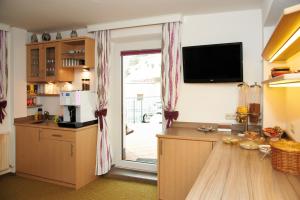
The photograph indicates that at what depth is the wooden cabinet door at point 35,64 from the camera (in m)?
3.79

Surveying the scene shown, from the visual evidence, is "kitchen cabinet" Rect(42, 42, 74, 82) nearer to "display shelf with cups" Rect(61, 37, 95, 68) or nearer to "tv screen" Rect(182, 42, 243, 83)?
"display shelf with cups" Rect(61, 37, 95, 68)

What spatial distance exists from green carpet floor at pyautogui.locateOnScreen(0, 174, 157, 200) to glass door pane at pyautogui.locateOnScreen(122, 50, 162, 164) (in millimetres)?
577

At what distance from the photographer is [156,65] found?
364 cm

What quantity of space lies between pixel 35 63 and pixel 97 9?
1820 mm

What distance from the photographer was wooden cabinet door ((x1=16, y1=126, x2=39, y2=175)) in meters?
3.47

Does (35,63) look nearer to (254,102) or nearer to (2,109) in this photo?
(2,109)

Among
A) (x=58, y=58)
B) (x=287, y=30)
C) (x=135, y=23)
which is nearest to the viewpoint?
(x=287, y=30)

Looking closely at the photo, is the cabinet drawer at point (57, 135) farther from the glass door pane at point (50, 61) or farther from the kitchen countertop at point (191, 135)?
the kitchen countertop at point (191, 135)

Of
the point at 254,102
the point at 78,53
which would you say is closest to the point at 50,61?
the point at 78,53

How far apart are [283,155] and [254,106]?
1.38 meters

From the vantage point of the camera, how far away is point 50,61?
3816mm

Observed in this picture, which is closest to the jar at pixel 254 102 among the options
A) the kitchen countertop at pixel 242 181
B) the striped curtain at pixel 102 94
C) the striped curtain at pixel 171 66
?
the striped curtain at pixel 171 66

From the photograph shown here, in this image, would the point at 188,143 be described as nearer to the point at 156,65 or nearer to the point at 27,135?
the point at 156,65

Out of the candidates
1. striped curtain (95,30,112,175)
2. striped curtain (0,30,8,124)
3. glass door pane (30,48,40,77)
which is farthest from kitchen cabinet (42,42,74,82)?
striped curtain (95,30,112,175)
